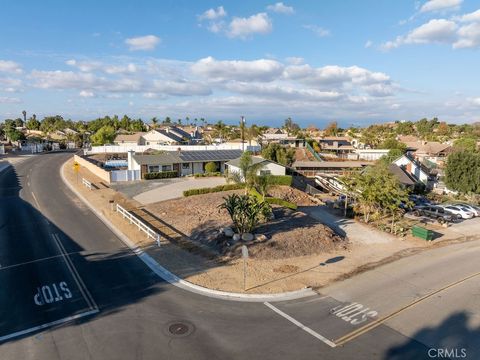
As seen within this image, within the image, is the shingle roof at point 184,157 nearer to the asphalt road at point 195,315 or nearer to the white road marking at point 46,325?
the asphalt road at point 195,315

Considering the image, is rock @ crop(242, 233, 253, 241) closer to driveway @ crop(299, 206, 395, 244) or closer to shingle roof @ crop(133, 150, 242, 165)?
driveway @ crop(299, 206, 395, 244)

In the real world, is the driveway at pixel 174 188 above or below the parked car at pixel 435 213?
above

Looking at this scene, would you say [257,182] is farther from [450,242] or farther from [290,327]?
[290,327]

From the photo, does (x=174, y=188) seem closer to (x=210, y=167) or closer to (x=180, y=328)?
(x=210, y=167)

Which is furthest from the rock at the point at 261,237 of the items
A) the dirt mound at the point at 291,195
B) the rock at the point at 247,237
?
the dirt mound at the point at 291,195

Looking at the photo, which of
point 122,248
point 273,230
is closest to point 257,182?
point 273,230

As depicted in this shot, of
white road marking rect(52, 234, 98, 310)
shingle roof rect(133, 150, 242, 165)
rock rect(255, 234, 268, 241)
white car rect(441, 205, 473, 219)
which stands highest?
shingle roof rect(133, 150, 242, 165)

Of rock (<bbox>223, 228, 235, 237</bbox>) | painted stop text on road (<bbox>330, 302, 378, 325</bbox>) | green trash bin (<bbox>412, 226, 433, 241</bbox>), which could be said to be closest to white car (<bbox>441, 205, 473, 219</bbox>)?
green trash bin (<bbox>412, 226, 433, 241</bbox>)
